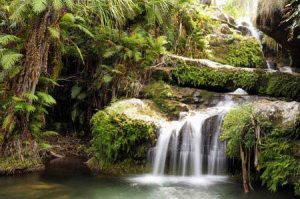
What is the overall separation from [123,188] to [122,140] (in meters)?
1.23

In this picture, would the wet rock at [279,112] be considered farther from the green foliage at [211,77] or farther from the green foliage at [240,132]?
the green foliage at [211,77]

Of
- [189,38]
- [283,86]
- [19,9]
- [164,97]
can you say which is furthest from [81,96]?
[283,86]

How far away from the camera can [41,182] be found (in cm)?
689

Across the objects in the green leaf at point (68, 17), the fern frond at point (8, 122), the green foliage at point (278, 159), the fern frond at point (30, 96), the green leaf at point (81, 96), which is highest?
the green leaf at point (68, 17)

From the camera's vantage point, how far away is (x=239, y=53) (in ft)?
40.3

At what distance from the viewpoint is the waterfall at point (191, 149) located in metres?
7.43

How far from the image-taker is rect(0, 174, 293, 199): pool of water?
244 inches

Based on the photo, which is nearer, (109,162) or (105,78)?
(109,162)

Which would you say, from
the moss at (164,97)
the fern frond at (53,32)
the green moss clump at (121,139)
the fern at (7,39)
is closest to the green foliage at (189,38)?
the moss at (164,97)

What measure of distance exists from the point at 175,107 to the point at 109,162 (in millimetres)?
2124

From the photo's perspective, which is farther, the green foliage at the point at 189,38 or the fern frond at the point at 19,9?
the green foliage at the point at 189,38

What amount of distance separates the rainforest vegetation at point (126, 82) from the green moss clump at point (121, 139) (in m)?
0.02

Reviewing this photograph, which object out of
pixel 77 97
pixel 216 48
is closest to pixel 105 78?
pixel 77 97

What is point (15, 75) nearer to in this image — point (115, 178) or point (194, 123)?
point (115, 178)
